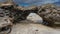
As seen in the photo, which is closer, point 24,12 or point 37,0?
point 24,12

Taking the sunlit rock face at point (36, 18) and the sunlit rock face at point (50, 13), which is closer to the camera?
the sunlit rock face at point (50, 13)

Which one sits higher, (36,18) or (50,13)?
(50,13)

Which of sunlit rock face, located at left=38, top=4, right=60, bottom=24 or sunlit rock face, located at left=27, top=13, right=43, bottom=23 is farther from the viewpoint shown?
sunlit rock face, located at left=27, top=13, right=43, bottom=23

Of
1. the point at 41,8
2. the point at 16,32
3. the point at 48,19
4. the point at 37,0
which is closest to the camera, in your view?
the point at 16,32

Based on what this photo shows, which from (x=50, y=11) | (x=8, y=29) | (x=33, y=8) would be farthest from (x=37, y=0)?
(x=8, y=29)

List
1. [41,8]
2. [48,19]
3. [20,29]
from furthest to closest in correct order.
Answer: [41,8] < [48,19] < [20,29]

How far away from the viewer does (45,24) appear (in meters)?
4.50

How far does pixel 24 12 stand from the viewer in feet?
15.4

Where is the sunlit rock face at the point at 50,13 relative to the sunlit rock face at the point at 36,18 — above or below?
above

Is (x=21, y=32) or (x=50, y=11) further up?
(x=50, y=11)

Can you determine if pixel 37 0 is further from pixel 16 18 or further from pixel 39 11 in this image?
pixel 16 18

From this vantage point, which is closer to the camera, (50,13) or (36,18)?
(50,13)

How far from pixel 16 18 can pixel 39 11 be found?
2.67 feet

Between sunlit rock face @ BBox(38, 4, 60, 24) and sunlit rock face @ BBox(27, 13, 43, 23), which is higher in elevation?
sunlit rock face @ BBox(38, 4, 60, 24)
